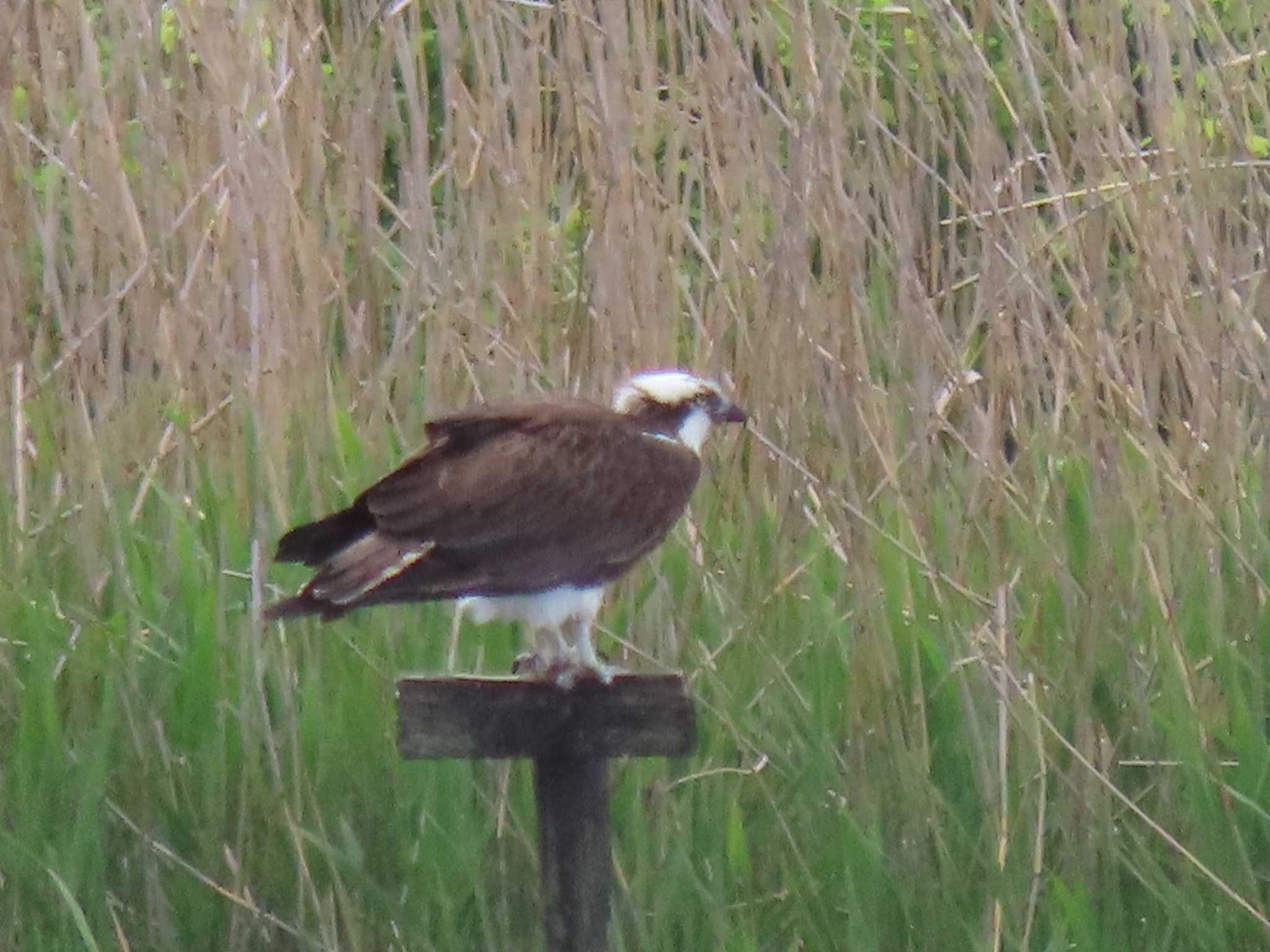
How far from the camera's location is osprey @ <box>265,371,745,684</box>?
2156 millimetres

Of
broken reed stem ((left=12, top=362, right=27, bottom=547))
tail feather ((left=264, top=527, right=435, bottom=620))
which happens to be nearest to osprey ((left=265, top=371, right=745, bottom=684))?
tail feather ((left=264, top=527, right=435, bottom=620))

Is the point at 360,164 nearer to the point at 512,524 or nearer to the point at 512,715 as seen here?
the point at 512,524

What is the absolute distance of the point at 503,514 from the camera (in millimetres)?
2254

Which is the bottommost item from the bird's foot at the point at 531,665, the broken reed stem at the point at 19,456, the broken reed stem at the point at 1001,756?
the broken reed stem at the point at 1001,756

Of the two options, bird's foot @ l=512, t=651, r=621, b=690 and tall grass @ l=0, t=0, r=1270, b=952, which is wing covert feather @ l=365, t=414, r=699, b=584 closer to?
bird's foot @ l=512, t=651, r=621, b=690

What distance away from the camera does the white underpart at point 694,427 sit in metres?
2.55

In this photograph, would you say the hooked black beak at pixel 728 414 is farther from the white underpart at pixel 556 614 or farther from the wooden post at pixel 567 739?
the wooden post at pixel 567 739

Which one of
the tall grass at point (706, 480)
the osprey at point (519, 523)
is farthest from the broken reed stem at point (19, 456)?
the osprey at point (519, 523)

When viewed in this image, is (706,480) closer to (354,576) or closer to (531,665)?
(531,665)

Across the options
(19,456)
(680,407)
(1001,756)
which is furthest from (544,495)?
(19,456)

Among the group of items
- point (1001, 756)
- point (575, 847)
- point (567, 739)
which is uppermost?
point (567, 739)

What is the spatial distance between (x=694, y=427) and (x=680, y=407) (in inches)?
1.4

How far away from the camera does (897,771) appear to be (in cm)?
255

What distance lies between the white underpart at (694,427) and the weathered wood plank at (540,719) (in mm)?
530
